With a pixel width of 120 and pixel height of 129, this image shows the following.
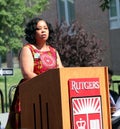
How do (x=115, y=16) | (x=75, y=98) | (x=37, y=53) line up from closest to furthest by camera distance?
(x=75, y=98) < (x=37, y=53) < (x=115, y=16)

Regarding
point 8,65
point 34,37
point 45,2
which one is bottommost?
point 8,65

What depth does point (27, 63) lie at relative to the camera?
15.4 feet

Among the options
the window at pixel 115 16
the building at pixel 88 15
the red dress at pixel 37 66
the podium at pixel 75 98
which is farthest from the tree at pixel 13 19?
the podium at pixel 75 98

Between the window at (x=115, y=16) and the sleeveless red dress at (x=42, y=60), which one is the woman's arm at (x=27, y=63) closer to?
the sleeveless red dress at (x=42, y=60)

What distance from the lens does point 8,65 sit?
144 feet

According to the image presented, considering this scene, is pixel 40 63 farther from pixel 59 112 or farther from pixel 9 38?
pixel 9 38

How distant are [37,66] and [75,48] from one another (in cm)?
1972

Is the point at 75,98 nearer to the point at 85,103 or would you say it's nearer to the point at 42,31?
the point at 85,103

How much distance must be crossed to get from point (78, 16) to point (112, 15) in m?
3.00

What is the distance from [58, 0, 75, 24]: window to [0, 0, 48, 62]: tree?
784 cm

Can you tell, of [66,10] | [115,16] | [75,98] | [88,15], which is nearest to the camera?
[75,98]

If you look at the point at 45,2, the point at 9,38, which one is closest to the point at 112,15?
the point at 45,2

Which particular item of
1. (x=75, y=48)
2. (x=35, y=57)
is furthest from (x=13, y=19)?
(x=35, y=57)

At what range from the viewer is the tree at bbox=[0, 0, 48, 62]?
87.8ft
